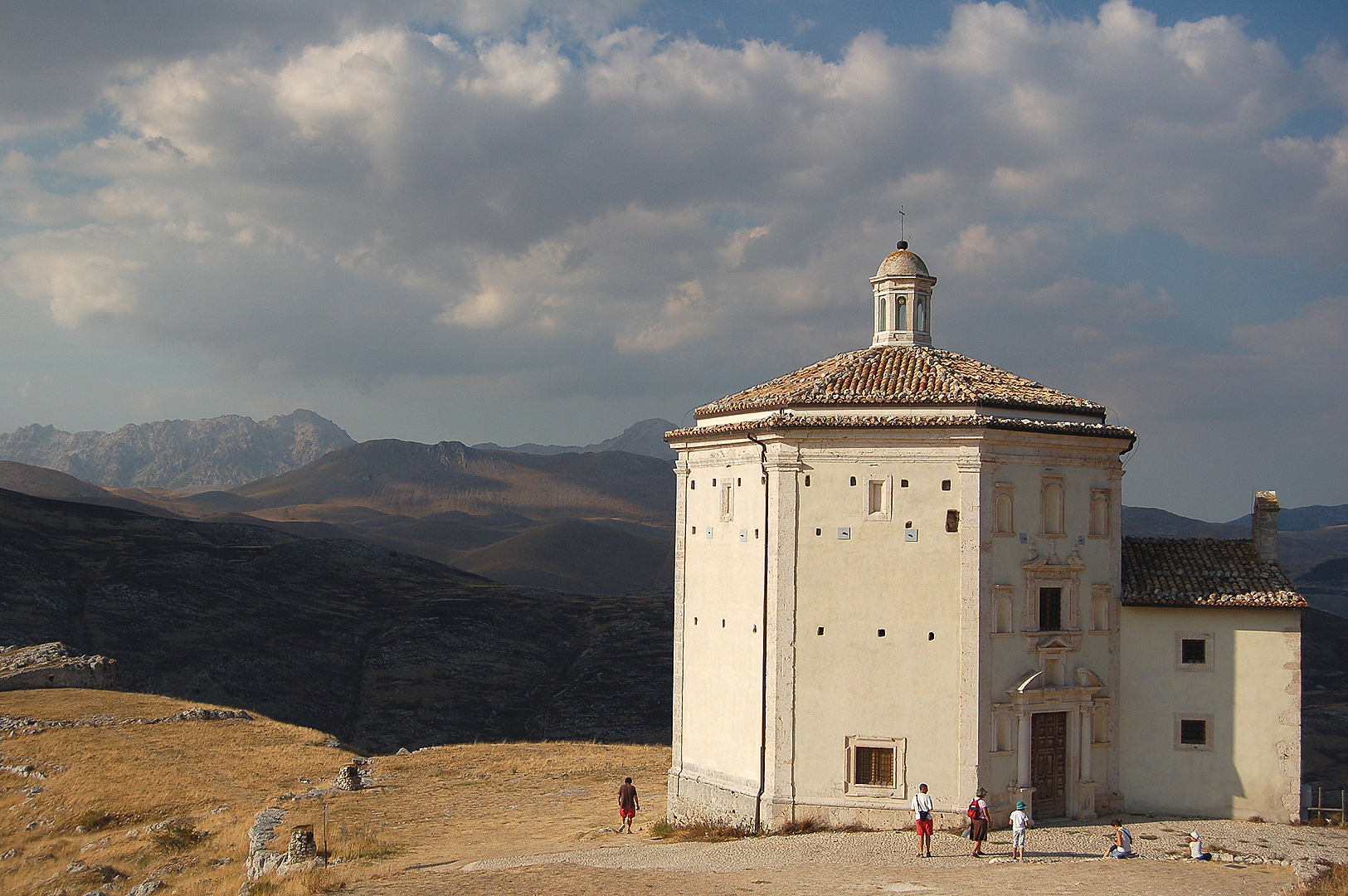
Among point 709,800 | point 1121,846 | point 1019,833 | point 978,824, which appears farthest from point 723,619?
point 1121,846

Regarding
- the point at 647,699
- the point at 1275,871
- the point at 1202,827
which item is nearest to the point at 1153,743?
the point at 1202,827

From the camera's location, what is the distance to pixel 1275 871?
70.9ft

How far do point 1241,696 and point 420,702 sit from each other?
1926 inches

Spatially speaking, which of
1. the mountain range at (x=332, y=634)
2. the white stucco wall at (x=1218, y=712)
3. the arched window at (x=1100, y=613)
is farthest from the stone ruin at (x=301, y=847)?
the mountain range at (x=332, y=634)

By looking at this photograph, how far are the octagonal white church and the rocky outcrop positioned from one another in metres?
33.4

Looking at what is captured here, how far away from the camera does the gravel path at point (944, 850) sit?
22109 millimetres

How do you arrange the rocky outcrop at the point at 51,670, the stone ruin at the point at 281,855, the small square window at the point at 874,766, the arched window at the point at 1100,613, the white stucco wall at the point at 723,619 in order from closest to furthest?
the stone ruin at the point at 281,855 → the small square window at the point at 874,766 → the white stucco wall at the point at 723,619 → the arched window at the point at 1100,613 → the rocky outcrop at the point at 51,670

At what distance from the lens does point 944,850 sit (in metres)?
22.9

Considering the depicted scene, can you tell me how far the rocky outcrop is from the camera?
46344 millimetres

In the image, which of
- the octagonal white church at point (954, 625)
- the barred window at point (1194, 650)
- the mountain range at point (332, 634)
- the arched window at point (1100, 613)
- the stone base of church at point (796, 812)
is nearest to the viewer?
the stone base of church at point (796, 812)

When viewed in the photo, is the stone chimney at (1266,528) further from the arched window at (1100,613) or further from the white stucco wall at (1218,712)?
the arched window at (1100,613)

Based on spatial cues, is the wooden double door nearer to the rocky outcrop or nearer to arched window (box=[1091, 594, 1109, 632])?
arched window (box=[1091, 594, 1109, 632])

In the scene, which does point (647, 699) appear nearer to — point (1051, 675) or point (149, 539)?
point (1051, 675)

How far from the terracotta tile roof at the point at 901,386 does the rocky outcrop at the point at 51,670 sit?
115 ft
